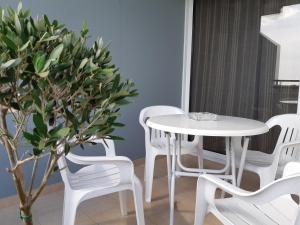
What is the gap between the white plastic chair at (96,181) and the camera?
5.31 feet

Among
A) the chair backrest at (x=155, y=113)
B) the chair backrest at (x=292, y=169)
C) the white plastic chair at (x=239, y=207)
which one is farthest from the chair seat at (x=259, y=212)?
the chair backrest at (x=155, y=113)

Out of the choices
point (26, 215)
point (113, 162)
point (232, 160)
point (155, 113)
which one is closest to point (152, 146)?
point (155, 113)

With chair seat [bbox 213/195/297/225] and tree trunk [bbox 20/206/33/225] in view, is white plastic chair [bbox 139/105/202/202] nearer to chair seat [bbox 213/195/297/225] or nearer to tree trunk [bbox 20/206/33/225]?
chair seat [bbox 213/195/297/225]

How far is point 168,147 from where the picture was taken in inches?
84.0

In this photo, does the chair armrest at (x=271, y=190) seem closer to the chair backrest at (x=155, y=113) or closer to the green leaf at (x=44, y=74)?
the green leaf at (x=44, y=74)

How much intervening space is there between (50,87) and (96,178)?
119 centimetres

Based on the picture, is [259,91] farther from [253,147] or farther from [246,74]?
[253,147]

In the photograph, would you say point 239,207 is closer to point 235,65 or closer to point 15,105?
point 15,105

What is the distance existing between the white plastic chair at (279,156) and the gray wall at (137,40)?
1.36 meters

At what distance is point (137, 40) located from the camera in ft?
10.5

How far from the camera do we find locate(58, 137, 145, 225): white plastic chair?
63.7 inches

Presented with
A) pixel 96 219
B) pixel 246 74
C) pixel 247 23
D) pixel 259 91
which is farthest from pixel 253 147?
pixel 96 219

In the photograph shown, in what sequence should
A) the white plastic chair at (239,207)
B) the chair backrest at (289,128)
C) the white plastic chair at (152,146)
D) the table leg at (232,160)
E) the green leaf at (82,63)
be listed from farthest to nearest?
the white plastic chair at (152,146), the chair backrest at (289,128), the table leg at (232,160), the white plastic chair at (239,207), the green leaf at (82,63)

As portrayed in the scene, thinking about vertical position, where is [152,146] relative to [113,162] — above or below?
below
